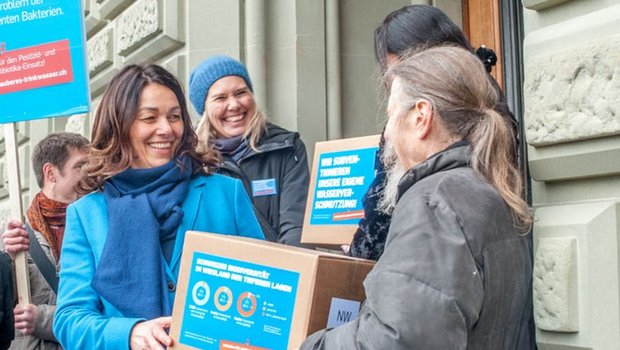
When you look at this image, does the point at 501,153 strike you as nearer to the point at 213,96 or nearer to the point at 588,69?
the point at 588,69

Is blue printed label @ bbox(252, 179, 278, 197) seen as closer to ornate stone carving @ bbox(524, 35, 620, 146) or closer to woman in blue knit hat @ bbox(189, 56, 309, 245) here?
woman in blue knit hat @ bbox(189, 56, 309, 245)

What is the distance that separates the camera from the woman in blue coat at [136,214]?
272 cm

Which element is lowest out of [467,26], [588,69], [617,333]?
[617,333]

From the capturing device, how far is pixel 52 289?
4.34 metres

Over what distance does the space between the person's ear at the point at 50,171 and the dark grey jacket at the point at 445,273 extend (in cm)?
289

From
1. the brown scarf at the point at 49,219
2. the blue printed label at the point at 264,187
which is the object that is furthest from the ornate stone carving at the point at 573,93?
the brown scarf at the point at 49,219

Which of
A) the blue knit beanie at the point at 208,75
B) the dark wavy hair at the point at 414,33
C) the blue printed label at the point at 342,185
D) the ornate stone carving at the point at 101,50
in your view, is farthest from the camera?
the ornate stone carving at the point at 101,50

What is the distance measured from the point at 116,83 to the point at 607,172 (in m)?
1.44

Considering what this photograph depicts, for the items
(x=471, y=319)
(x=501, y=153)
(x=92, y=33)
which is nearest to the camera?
(x=471, y=319)

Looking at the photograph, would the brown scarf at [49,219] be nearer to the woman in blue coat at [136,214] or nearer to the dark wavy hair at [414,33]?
the woman in blue coat at [136,214]

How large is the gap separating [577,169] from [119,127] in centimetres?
135

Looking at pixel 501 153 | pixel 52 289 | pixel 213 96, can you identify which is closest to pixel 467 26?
pixel 213 96

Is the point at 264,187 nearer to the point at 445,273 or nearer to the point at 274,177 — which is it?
the point at 274,177

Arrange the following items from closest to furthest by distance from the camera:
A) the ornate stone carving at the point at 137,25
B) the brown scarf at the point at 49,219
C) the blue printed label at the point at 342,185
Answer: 1. the blue printed label at the point at 342,185
2. the brown scarf at the point at 49,219
3. the ornate stone carving at the point at 137,25
